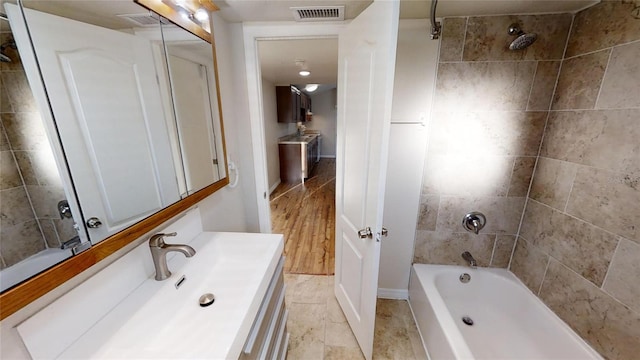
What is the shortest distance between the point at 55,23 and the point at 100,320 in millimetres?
910

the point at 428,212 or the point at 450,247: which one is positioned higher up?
the point at 428,212

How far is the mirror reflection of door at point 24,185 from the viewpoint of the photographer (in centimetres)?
52

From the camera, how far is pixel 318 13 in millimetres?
1350

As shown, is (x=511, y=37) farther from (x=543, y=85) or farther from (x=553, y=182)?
(x=553, y=182)

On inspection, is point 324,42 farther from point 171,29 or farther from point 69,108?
point 69,108

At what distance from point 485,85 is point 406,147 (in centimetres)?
61

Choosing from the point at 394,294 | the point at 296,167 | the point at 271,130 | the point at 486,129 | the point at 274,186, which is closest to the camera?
the point at 486,129

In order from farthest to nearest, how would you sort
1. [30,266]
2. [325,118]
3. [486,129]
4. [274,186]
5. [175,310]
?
[325,118]
[274,186]
[486,129]
[175,310]
[30,266]

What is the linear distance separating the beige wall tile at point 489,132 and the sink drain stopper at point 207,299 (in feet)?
5.20

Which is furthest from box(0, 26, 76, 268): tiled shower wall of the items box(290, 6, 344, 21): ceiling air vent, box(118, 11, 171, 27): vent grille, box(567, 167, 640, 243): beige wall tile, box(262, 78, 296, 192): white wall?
box(262, 78, 296, 192): white wall

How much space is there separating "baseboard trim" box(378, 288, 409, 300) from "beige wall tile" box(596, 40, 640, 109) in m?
1.73

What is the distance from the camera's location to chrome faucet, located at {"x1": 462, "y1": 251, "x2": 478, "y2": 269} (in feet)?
5.56

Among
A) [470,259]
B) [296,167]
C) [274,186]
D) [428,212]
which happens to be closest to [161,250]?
[428,212]

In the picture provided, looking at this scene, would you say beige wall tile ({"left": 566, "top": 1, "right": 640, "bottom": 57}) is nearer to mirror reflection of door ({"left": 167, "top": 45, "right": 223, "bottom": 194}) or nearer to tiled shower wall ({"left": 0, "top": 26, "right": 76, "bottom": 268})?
mirror reflection of door ({"left": 167, "top": 45, "right": 223, "bottom": 194})
